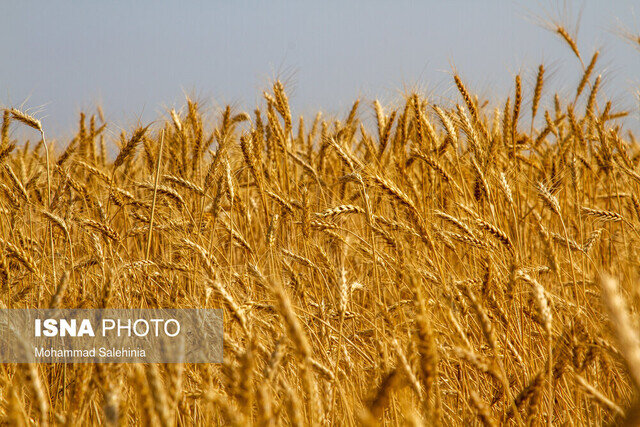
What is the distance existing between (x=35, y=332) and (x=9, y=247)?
0.36m

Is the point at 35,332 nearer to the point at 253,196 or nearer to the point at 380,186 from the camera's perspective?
the point at 380,186

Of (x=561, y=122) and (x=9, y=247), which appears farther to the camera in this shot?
(x=561, y=122)

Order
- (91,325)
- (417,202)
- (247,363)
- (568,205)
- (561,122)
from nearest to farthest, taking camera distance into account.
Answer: (247,363) < (91,325) < (417,202) < (568,205) < (561,122)

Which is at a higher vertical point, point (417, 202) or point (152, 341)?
point (417, 202)

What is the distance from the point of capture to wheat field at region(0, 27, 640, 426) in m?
1.14

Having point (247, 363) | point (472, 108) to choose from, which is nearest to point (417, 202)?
point (472, 108)

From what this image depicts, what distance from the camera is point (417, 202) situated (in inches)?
130

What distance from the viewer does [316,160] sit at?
4.36m

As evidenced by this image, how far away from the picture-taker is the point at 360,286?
6.76 ft

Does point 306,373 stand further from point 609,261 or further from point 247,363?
point 609,261

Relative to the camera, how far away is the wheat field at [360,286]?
1139 mm

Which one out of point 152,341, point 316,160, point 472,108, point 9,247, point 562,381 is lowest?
point 562,381

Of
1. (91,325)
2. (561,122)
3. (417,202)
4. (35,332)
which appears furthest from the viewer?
(561,122)

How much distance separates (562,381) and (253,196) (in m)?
3.24
